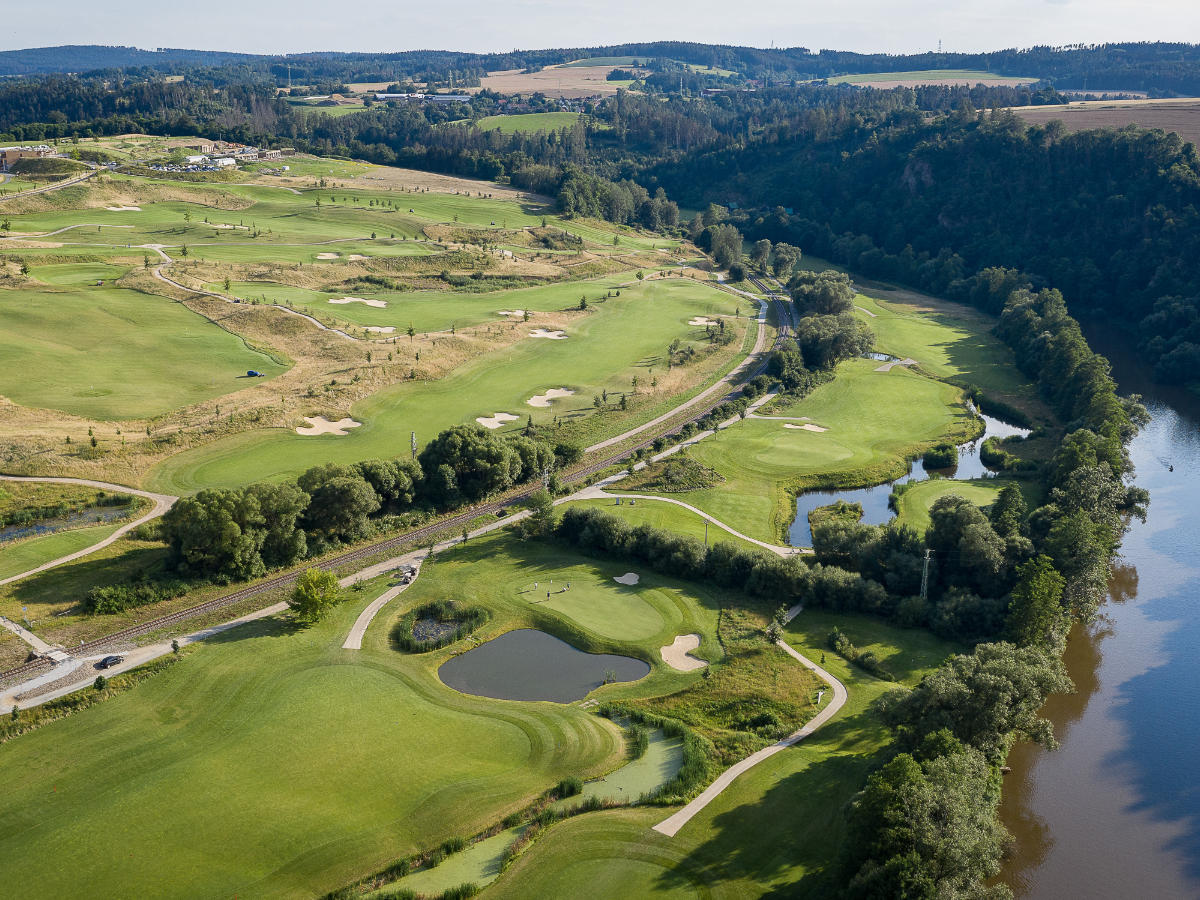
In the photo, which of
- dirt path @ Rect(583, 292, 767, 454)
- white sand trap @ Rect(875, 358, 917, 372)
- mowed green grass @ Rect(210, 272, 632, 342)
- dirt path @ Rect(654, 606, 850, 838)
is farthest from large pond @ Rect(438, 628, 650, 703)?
white sand trap @ Rect(875, 358, 917, 372)

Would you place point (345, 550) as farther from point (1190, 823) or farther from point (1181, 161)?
point (1181, 161)

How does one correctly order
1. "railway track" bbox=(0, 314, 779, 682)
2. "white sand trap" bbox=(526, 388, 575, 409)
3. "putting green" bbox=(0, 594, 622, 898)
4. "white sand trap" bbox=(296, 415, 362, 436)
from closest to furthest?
A: 1. "putting green" bbox=(0, 594, 622, 898)
2. "railway track" bbox=(0, 314, 779, 682)
3. "white sand trap" bbox=(296, 415, 362, 436)
4. "white sand trap" bbox=(526, 388, 575, 409)

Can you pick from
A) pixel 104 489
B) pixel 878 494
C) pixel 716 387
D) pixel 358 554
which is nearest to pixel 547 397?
pixel 716 387

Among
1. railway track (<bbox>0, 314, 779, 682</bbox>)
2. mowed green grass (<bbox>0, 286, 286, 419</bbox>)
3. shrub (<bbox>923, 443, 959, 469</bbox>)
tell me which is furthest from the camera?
shrub (<bbox>923, 443, 959, 469</bbox>)

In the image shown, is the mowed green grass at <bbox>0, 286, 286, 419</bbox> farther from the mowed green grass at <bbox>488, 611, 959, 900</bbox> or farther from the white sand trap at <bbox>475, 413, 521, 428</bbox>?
the mowed green grass at <bbox>488, 611, 959, 900</bbox>


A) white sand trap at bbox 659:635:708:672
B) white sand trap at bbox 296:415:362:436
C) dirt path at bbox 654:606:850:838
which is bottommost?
dirt path at bbox 654:606:850:838

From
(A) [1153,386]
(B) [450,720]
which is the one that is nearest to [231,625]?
(B) [450,720]

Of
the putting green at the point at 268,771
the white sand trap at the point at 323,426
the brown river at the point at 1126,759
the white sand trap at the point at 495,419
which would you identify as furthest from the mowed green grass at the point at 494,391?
the brown river at the point at 1126,759
